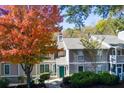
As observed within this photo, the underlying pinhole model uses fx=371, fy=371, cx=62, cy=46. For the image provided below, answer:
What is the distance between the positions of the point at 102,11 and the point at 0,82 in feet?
8.47

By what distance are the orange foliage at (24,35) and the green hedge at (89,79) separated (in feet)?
2.34

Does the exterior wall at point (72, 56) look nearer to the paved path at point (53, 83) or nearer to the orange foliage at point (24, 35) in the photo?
the orange foliage at point (24, 35)

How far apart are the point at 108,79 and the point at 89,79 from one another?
396 mm

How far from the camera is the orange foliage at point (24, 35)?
760 cm

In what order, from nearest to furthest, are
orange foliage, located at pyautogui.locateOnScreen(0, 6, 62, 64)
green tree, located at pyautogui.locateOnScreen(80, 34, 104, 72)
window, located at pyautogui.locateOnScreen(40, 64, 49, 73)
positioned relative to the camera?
orange foliage, located at pyautogui.locateOnScreen(0, 6, 62, 64) → window, located at pyautogui.locateOnScreen(40, 64, 49, 73) → green tree, located at pyautogui.locateOnScreen(80, 34, 104, 72)

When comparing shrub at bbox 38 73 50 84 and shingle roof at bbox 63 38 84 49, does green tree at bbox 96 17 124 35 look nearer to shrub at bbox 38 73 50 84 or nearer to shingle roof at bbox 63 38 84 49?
shingle roof at bbox 63 38 84 49

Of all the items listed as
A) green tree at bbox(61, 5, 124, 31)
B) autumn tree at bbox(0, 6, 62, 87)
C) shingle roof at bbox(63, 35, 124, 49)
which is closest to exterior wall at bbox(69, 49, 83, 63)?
shingle roof at bbox(63, 35, 124, 49)

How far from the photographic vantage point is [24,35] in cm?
761

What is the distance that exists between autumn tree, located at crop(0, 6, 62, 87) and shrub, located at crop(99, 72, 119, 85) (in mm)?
1131

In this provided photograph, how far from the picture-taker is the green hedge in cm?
765

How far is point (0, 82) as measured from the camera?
7672 millimetres
